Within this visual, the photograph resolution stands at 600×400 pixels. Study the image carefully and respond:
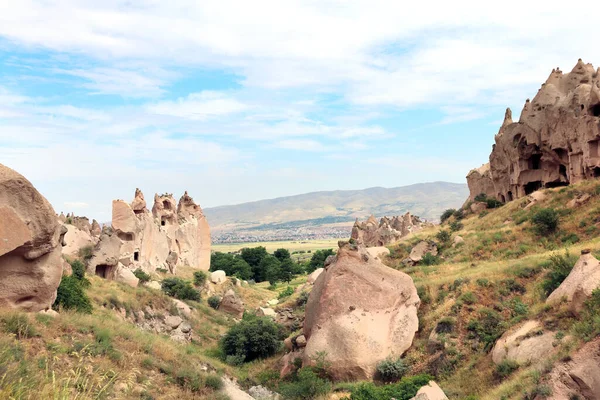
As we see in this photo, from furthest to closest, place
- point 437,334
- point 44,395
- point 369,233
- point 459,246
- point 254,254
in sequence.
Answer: point 254,254 < point 369,233 < point 459,246 < point 437,334 < point 44,395

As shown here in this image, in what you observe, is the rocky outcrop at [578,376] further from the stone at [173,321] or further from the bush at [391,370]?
the stone at [173,321]

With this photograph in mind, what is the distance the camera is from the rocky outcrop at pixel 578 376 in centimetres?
991

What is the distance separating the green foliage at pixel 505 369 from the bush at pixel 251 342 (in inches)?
445

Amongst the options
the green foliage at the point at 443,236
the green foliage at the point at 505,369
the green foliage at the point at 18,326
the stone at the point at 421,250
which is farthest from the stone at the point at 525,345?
the green foliage at the point at 443,236

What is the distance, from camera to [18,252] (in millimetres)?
11977

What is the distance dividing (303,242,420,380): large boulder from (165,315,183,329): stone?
9202mm

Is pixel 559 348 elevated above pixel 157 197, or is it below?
below

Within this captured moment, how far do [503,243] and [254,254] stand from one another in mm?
53467

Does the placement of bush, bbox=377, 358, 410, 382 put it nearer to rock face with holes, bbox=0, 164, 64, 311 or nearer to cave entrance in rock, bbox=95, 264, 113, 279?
rock face with holes, bbox=0, 164, 64, 311

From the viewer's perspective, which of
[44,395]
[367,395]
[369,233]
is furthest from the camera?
[369,233]

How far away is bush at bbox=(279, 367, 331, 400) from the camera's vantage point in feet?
48.7

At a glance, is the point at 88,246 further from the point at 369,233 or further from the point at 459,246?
the point at 369,233

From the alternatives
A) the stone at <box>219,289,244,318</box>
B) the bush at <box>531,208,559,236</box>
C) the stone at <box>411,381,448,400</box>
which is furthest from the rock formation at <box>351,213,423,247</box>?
the stone at <box>411,381,448,400</box>

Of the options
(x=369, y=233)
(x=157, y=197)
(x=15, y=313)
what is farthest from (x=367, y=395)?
A: (x=369, y=233)
